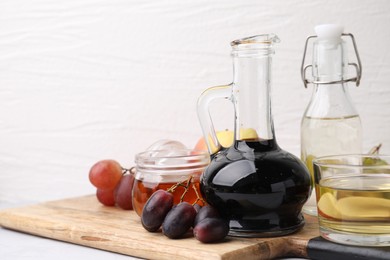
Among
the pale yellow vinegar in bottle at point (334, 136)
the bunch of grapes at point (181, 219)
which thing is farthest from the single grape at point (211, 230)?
the pale yellow vinegar in bottle at point (334, 136)

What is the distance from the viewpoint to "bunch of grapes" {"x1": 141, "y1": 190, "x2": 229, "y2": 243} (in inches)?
35.2

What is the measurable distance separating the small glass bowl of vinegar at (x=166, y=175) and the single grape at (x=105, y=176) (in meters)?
0.17

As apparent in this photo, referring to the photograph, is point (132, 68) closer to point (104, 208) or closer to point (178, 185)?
point (104, 208)

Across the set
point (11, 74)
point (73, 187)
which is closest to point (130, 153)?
point (73, 187)

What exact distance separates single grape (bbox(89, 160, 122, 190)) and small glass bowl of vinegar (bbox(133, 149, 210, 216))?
0.54 ft

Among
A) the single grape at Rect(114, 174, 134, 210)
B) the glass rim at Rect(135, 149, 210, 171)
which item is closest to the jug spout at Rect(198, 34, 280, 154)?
the glass rim at Rect(135, 149, 210, 171)

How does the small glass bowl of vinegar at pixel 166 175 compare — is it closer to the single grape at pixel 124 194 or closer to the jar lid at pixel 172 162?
the jar lid at pixel 172 162

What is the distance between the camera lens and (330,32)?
3.46 ft

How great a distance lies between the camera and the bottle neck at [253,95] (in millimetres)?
982

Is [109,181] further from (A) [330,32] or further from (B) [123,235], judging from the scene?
(A) [330,32]

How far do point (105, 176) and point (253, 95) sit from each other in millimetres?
391

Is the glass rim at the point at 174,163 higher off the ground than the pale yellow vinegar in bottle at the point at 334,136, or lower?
lower

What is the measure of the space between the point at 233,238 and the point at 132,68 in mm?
677

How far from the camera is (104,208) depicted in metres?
1.23
